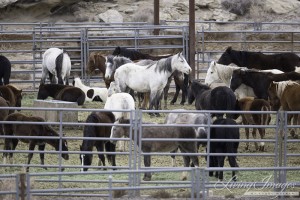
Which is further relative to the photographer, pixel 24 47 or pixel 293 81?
pixel 24 47

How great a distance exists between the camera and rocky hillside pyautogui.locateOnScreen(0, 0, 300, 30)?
38906mm

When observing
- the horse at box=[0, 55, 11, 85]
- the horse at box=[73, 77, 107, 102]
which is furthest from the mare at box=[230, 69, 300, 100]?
the horse at box=[0, 55, 11, 85]

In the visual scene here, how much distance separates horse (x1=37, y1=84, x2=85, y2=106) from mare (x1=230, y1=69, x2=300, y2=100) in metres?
3.39

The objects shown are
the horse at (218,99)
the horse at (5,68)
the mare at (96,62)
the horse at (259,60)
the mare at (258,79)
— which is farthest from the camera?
the mare at (96,62)

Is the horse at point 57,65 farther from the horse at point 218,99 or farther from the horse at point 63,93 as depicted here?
the horse at point 218,99

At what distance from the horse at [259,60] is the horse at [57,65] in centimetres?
Result: 388

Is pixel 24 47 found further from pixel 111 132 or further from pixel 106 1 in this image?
pixel 111 132

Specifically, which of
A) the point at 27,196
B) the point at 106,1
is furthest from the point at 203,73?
the point at 27,196

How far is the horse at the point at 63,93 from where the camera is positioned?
23.9 m

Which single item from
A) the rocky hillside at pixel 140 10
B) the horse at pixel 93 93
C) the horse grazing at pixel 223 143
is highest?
the rocky hillside at pixel 140 10

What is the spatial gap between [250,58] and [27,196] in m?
15.7

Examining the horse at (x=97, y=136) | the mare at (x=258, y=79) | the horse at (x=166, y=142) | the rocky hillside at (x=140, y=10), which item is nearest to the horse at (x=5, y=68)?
the mare at (x=258, y=79)

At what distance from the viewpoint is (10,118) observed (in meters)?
17.9

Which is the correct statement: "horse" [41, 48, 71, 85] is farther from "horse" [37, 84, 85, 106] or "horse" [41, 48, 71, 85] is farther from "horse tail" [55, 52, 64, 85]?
→ "horse" [37, 84, 85, 106]
